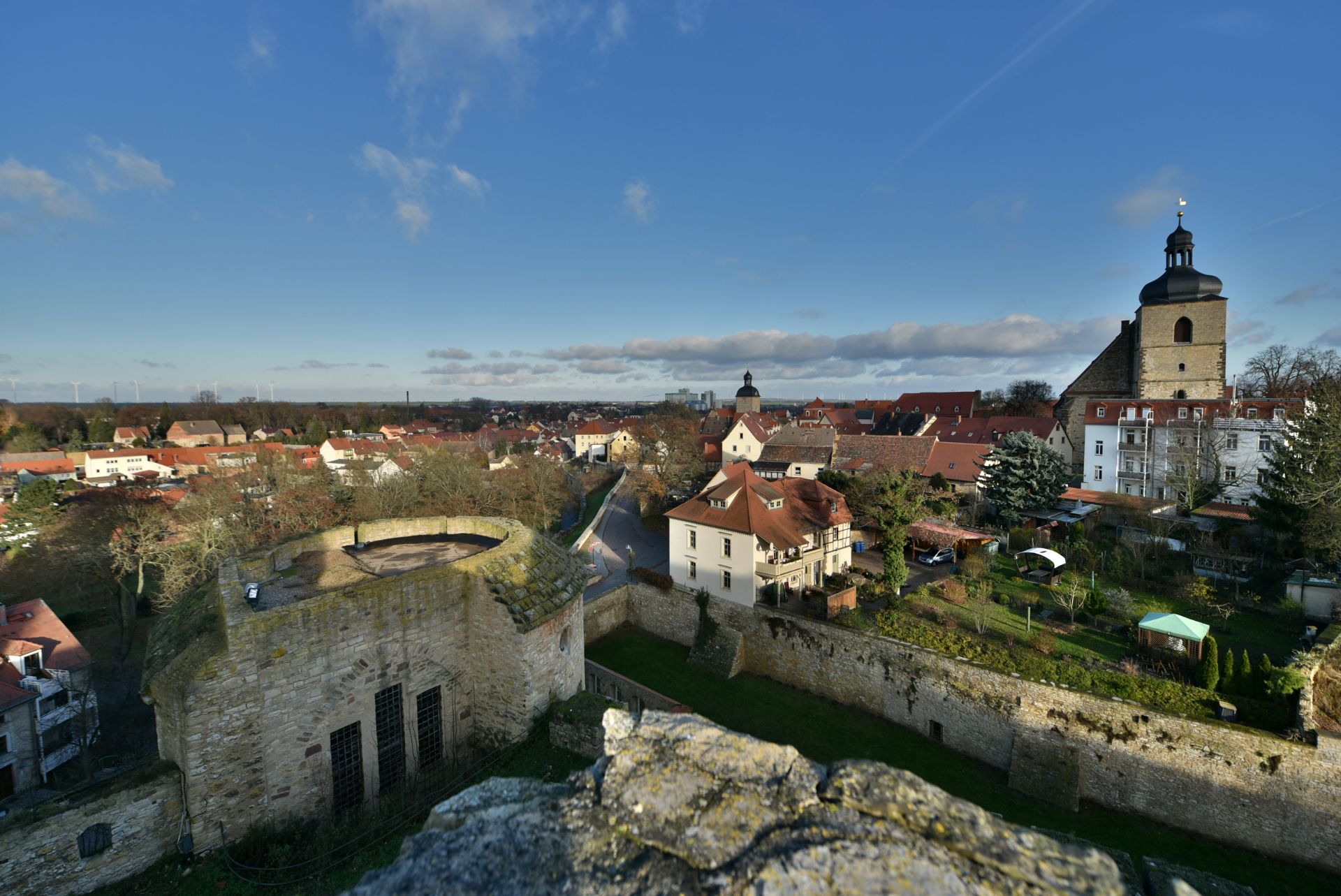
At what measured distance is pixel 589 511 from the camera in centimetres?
4853

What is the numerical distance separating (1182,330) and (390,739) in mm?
55863

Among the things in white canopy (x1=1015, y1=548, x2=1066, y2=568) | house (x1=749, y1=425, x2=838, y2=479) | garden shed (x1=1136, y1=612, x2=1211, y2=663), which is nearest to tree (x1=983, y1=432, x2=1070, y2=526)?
white canopy (x1=1015, y1=548, x2=1066, y2=568)

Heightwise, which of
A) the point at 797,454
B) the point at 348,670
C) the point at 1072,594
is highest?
the point at 797,454

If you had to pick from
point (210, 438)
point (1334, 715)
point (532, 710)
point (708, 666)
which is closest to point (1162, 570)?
point (1334, 715)

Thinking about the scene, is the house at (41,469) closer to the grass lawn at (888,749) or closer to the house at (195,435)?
the house at (195,435)

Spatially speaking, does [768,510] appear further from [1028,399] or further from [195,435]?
[195,435]

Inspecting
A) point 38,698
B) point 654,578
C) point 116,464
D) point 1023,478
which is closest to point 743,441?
point 1023,478

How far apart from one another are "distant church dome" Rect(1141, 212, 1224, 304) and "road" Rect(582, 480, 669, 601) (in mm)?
41638

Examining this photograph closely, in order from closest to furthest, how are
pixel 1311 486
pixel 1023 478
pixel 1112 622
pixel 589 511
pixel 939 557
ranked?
pixel 1112 622
pixel 1311 486
pixel 939 557
pixel 1023 478
pixel 589 511

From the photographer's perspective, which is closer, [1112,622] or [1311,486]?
[1112,622]

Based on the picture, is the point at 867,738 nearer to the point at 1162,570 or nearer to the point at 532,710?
the point at 532,710

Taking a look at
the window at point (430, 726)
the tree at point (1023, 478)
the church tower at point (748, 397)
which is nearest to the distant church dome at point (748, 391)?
the church tower at point (748, 397)

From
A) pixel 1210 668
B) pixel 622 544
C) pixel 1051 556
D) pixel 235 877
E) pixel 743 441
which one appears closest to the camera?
pixel 235 877

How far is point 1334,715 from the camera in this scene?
14.3m
